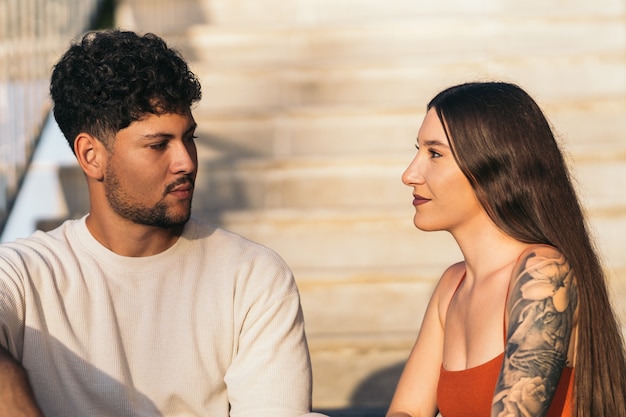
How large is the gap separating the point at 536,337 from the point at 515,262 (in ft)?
0.71

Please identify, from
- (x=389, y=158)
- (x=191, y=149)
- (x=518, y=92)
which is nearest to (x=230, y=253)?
(x=191, y=149)

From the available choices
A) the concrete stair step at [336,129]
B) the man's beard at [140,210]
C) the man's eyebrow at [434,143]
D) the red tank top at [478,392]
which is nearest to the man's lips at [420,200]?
the man's eyebrow at [434,143]

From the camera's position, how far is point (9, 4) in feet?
13.2

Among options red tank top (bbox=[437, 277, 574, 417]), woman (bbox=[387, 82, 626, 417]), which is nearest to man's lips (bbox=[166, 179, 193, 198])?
woman (bbox=[387, 82, 626, 417])

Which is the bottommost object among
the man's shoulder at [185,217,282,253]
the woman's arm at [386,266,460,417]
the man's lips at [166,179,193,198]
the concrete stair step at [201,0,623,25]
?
the woman's arm at [386,266,460,417]

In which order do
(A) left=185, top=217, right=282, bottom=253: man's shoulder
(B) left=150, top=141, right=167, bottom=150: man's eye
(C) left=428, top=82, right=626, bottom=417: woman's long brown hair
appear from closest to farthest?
(C) left=428, top=82, right=626, bottom=417: woman's long brown hair < (B) left=150, top=141, right=167, bottom=150: man's eye < (A) left=185, top=217, right=282, bottom=253: man's shoulder

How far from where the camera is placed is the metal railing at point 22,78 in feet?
12.6

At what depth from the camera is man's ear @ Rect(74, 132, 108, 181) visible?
95.3 inches

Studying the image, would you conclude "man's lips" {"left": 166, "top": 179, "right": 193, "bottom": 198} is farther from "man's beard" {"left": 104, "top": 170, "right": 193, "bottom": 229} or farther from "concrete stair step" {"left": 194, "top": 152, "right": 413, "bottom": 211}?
"concrete stair step" {"left": 194, "top": 152, "right": 413, "bottom": 211}

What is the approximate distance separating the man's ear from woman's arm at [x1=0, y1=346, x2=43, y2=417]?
579mm

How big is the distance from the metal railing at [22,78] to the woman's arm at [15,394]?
1.82 m

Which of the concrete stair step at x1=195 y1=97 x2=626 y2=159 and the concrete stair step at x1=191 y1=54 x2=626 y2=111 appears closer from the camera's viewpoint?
the concrete stair step at x1=195 y1=97 x2=626 y2=159

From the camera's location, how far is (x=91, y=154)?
245 cm

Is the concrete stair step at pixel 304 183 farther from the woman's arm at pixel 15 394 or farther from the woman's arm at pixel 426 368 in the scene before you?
the woman's arm at pixel 15 394
